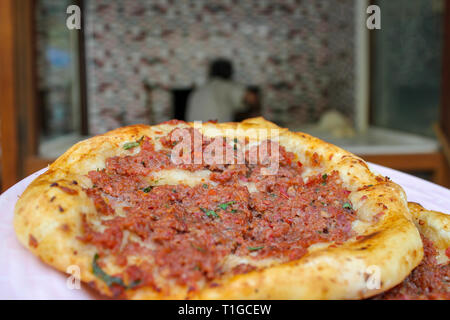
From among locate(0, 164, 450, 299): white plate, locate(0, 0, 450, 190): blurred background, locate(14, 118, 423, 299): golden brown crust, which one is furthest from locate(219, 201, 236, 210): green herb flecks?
locate(0, 0, 450, 190): blurred background

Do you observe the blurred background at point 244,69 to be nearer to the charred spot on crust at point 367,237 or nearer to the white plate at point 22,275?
the white plate at point 22,275

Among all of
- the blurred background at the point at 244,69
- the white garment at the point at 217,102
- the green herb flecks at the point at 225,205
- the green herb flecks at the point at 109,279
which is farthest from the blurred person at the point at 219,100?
the green herb flecks at the point at 109,279

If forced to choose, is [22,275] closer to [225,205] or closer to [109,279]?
[109,279]

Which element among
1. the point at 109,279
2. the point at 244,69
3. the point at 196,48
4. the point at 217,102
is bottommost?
the point at 109,279

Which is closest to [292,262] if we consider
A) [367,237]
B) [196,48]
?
[367,237]

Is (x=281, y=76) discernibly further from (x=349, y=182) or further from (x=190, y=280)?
(x=190, y=280)

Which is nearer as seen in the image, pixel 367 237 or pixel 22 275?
pixel 22 275

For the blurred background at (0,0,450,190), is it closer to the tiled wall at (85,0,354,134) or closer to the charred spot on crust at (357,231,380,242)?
the tiled wall at (85,0,354,134)
